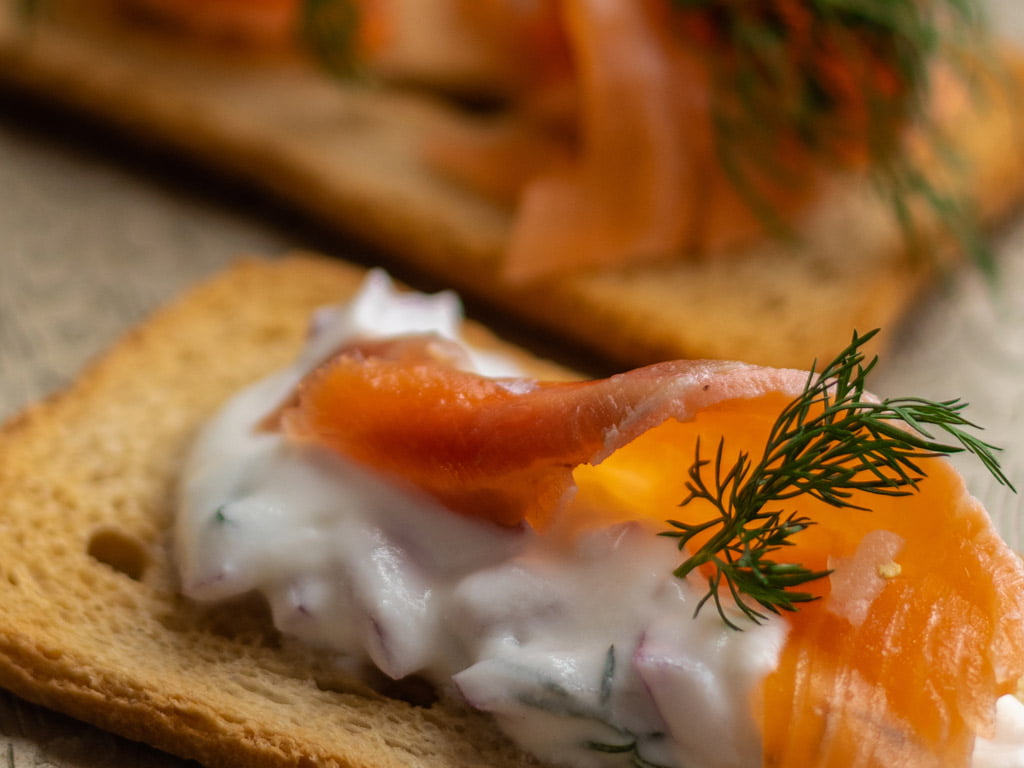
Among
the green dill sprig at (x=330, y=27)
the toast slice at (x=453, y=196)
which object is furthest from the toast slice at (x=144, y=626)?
the green dill sprig at (x=330, y=27)

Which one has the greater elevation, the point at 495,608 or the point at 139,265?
the point at 139,265

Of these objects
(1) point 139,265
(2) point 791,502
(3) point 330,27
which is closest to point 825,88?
(3) point 330,27

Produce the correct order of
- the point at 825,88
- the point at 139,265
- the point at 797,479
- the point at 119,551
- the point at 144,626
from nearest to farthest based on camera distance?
the point at 797,479, the point at 144,626, the point at 119,551, the point at 825,88, the point at 139,265

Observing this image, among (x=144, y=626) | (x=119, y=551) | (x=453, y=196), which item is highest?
(x=453, y=196)

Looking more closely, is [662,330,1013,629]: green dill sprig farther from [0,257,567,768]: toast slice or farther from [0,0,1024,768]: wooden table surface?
[0,0,1024,768]: wooden table surface

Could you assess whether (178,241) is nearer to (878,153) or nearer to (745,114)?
(745,114)

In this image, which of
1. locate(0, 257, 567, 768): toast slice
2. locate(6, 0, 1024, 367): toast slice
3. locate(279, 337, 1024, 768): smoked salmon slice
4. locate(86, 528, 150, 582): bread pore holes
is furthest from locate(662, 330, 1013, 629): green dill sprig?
locate(6, 0, 1024, 367): toast slice

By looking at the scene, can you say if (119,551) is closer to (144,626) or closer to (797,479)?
(144,626)
